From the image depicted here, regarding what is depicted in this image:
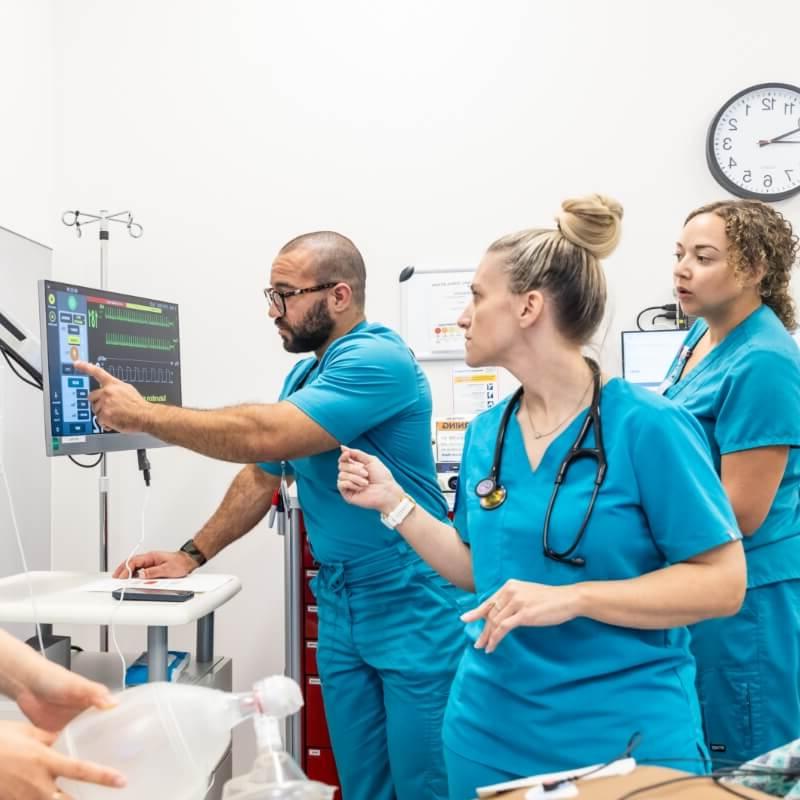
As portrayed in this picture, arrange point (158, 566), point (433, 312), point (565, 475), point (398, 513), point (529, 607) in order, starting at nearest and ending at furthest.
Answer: point (529, 607) < point (565, 475) < point (398, 513) < point (158, 566) < point (433, 312)

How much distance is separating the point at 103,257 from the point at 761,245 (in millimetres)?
1916

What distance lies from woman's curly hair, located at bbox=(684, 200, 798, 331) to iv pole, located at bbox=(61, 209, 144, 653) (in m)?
1.78

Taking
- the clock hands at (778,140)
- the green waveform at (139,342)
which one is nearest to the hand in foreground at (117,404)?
the green waveform at (139,342)

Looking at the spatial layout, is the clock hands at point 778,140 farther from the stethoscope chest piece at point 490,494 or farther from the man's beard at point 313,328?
the stethoscope chest piece at point 490,494

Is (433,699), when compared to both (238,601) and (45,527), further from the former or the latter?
(45,527)

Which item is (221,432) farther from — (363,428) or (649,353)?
(649,353)

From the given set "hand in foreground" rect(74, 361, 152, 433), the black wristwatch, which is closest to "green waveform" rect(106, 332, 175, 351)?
"hand in foreground" rect(74, 361, 152, 433)

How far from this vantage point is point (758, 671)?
1358 millimetres

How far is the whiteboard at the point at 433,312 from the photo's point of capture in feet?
8.80

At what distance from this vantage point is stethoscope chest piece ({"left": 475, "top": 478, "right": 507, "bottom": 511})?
1.12 m

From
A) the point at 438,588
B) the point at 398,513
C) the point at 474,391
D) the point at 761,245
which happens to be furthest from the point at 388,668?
the point at 474,391

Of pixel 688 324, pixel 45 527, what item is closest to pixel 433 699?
pixel 688 324

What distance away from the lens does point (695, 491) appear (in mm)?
987

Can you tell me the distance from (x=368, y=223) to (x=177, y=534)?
1264 millimetres
